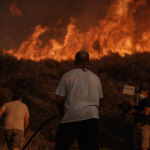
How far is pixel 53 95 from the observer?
19.8 meters

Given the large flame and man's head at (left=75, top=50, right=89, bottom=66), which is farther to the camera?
the large flame

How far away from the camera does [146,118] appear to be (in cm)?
616

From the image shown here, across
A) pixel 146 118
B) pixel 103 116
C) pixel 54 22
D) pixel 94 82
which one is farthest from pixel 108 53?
pixel 94 82

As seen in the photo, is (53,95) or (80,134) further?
(53,95)

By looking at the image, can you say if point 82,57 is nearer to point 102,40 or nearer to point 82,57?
point 82,57

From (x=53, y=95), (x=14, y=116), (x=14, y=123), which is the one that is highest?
(x=53, y=95)

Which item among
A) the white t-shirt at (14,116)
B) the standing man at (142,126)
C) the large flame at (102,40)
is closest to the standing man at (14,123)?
the white t-shirt at (14,116)

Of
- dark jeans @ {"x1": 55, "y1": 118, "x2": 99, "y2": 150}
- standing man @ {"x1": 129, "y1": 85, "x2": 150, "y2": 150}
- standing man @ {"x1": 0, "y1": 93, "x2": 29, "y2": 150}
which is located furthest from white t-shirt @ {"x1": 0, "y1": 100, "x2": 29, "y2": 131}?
dark jeans @ {"x1": 55, "y1": 118, "x2": 99, "y2": 150}

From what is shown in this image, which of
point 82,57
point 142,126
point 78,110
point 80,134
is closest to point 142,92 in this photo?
point 142,126

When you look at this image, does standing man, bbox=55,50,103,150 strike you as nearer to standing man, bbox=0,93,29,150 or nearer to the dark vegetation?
standing man, bbox=0,93,29,150

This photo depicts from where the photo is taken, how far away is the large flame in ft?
113

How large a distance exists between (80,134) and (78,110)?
36 centimetres

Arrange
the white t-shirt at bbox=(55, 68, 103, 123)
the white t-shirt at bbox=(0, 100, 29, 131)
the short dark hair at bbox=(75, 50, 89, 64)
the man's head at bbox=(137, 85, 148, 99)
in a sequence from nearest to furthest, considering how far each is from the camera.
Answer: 1. the white t-shirt at bbox=(55, 68, 103, 123)
2. the short dark hair at bbox=(75, 50, 89, 64)
3. the white t-shirt at bbox=(0, 100, 29, 131)
4. the man's head at bbox=(137, 85, 148, 99)

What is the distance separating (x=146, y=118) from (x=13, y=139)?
3083 millimetres
